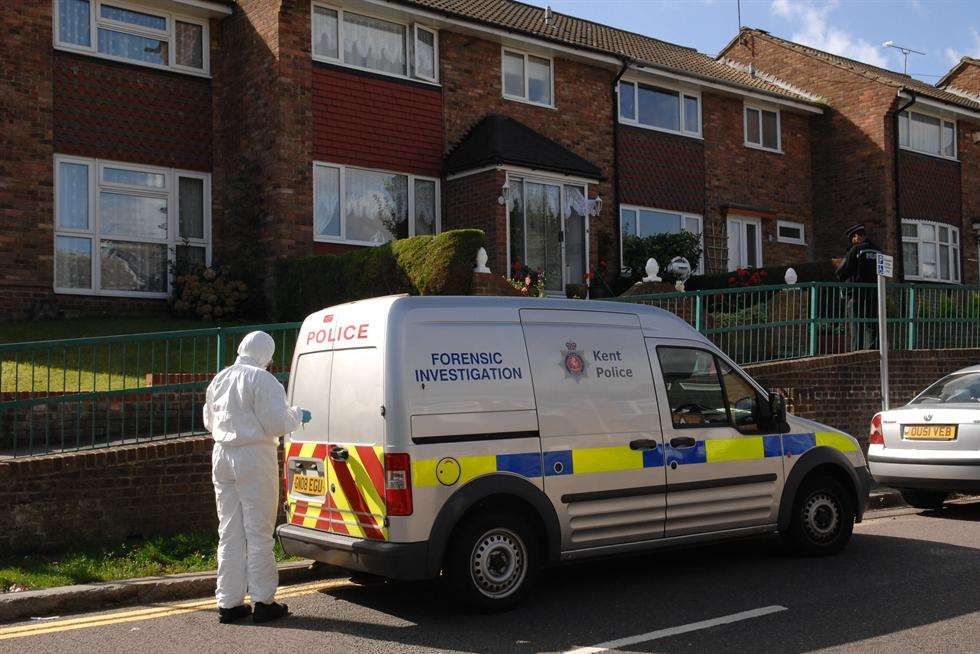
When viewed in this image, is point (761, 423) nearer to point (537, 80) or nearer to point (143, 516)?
point (143, 516)

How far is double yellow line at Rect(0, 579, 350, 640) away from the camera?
6.24m

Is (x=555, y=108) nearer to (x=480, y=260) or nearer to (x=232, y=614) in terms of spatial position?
(x=480, y=260)

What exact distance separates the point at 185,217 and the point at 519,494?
39.8 feet

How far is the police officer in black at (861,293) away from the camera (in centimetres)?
1386

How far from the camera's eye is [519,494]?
21.0ft

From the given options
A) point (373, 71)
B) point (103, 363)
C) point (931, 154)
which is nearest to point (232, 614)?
point (103, 363)

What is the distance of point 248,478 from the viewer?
6203 mm

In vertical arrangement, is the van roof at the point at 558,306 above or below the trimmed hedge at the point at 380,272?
below

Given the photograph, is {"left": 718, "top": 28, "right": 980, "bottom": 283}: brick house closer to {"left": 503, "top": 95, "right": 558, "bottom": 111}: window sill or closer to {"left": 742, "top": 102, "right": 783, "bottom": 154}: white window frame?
{"left": 742, "top": 102, "right": 783, "bottom": 154}: white window frame

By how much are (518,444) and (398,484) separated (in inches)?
35.9

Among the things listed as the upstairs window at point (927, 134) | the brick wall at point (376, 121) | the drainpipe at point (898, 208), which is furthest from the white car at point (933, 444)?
the upstairs window at point (927, 134)

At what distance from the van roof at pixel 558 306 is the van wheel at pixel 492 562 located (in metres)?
→ 1.39

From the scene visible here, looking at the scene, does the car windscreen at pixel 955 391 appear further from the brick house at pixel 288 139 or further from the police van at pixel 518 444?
the brick house at pixel 288 139

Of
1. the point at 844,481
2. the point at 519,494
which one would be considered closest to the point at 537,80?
the point at 844,481
